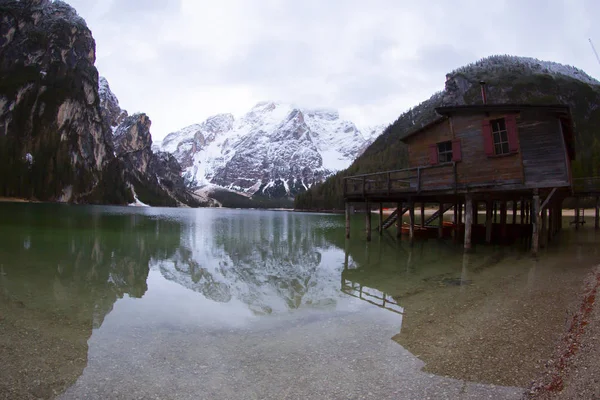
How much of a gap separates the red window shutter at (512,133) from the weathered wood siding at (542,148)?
27cm

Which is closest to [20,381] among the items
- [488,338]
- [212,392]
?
[212,392]

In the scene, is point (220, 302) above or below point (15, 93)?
below

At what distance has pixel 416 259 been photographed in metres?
20.6

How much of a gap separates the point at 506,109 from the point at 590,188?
24.9m

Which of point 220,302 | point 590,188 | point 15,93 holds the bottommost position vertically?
point 220,302

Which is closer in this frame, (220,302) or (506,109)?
(220,302)

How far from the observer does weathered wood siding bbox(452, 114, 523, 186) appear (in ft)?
67.0

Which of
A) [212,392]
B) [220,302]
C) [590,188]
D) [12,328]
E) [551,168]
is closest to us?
[212,392]

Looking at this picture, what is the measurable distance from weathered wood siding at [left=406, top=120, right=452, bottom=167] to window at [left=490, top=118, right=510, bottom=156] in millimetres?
2835

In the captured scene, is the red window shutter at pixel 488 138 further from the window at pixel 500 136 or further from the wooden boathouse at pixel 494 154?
the window at pixel 500 136

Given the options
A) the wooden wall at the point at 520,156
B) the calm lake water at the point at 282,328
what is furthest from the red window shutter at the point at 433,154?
the calm lake water at the point at 282,328

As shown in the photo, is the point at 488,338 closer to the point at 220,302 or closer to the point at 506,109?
the point at 220,302

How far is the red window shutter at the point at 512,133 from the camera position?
20.1 m

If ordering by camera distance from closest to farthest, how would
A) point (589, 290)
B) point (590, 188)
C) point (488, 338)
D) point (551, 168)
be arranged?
point (488, 338)
point (589, 290)
point (551, 168)
point (590, 188)
